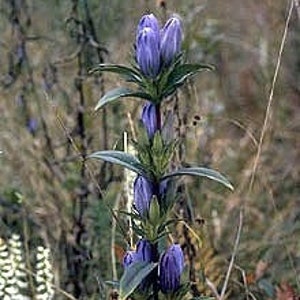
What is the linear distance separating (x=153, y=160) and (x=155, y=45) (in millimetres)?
150

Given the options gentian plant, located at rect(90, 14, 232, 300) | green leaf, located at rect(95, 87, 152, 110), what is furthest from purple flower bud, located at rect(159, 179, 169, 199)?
green leaf, located at rect(95, 87, 152, 110)

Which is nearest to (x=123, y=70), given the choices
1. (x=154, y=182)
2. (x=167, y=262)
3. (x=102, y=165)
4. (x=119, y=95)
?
(x=119, y=95)

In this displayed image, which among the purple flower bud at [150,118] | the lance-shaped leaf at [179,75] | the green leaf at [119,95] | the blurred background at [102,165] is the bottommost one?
the blurred background at [102,165]

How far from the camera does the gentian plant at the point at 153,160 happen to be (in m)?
1.18

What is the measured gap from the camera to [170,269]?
48.5 inches

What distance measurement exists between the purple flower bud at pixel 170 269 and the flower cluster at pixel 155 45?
24 centimetres

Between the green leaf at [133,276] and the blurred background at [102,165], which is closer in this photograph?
the green leaf at [133,276]

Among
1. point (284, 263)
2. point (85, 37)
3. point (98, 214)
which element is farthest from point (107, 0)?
point (284, 263)

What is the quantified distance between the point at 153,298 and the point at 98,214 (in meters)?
0.97

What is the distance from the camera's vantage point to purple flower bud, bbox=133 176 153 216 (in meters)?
1.23

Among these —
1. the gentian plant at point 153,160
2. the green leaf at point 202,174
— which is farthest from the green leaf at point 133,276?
the green leaf at point 202,174

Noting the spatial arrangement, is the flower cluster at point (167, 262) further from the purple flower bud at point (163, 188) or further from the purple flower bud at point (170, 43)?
the purple flower bud at point (170, 43)

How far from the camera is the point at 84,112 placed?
242 centimetres

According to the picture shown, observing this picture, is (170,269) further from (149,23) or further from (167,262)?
(149,23)
